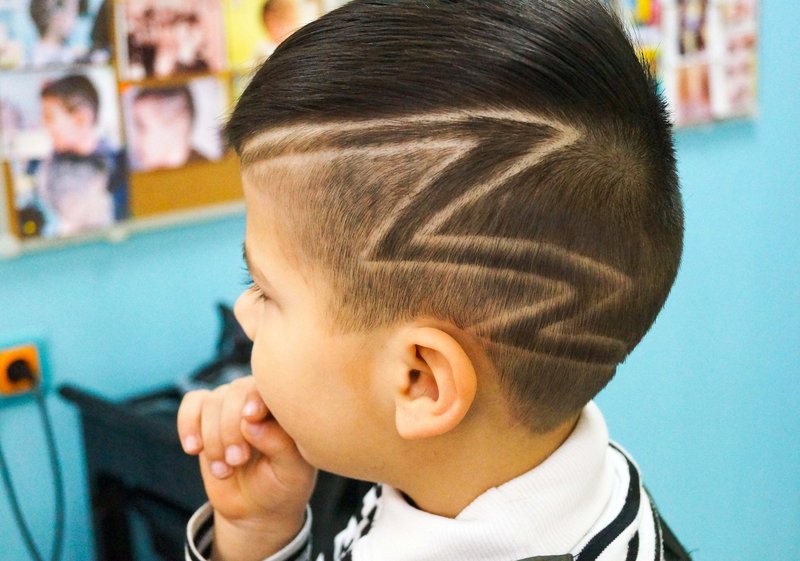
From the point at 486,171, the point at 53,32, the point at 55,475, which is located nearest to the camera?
the point at 486,171

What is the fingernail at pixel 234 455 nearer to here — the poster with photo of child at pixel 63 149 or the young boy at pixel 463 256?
the young boy at pixel 463 256

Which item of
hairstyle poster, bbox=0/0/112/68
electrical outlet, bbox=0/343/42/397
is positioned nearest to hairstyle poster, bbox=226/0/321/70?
hairstyle poster, bbox=0/0/112/68

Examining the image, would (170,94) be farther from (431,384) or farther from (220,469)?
(431,384)

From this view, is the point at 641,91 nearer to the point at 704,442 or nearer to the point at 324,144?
the point at 324,144

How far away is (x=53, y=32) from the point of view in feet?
4.17

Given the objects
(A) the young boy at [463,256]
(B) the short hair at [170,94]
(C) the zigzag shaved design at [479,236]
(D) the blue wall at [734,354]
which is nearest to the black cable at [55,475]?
(B) the short hair at [170,94]

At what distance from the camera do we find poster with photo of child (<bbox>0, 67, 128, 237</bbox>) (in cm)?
127

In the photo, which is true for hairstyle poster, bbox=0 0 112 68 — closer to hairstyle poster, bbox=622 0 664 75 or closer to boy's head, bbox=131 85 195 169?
boy's head, bbox=131 85 195 169

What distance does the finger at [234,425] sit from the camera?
0.82 meters

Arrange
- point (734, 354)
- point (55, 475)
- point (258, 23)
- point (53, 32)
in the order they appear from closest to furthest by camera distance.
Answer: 1. point (53, 32)
2. point (55, 475)
3. point (258, 23)
4. point (734, 354)

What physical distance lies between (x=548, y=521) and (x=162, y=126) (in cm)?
103

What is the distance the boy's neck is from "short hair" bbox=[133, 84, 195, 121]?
3.06ft

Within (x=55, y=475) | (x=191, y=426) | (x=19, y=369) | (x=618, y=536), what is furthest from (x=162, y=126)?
(x=618, y=536)

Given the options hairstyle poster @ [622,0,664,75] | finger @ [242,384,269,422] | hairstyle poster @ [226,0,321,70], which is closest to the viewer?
finger @ [242,384,269,422]
